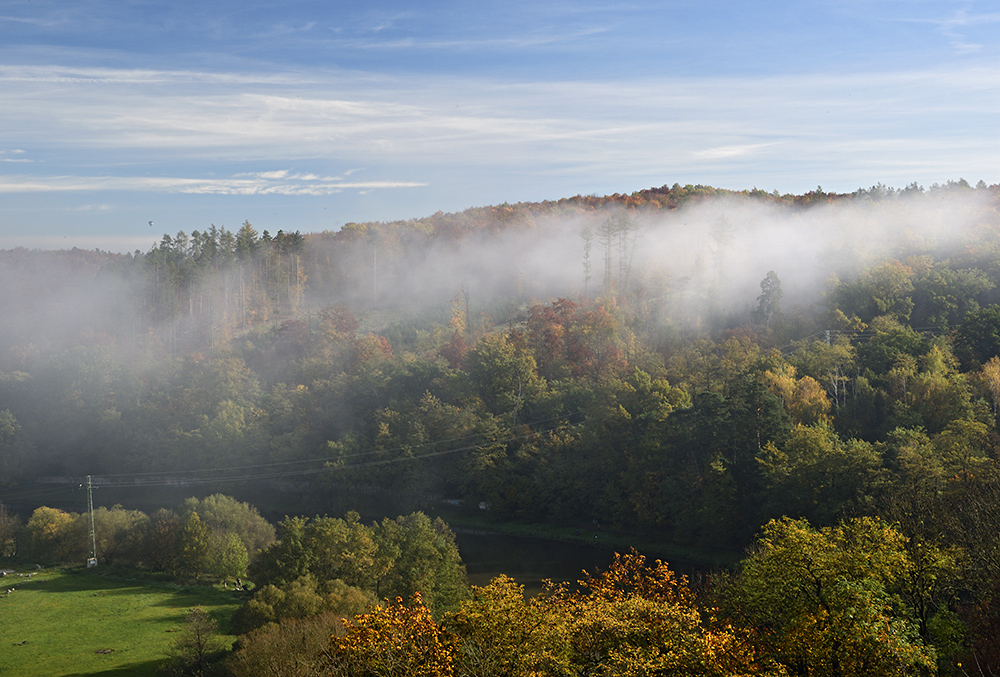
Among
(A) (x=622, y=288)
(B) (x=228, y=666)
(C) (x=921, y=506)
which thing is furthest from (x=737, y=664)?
(A) (x=622, y=288)

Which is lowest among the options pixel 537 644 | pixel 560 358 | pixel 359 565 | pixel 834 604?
pixel 359 565

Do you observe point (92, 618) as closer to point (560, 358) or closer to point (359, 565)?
point (359, 565)

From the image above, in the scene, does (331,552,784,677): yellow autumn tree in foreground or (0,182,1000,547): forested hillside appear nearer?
(331,552,784,677): yellow autumn tree in foreground

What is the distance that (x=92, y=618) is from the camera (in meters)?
44.1

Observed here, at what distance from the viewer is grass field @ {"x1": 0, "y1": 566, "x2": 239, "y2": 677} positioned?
3725 centimetres

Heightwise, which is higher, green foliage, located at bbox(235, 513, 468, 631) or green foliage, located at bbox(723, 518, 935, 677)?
green foliage, located at bbox(723, 518, 935, 677)

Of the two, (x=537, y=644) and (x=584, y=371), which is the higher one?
(x=537, y=644)

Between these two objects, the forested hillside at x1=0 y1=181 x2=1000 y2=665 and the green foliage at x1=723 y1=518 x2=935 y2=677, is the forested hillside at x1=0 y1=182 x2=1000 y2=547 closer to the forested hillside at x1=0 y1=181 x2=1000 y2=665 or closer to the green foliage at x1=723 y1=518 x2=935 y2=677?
the forested hillside at x1=0 y1=181 x2=1000 y2=665

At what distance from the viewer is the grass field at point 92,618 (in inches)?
1467

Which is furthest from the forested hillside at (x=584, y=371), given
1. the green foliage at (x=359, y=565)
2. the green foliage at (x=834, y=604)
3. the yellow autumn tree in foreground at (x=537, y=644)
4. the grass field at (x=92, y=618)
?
the grass field at (x=92, y=618)

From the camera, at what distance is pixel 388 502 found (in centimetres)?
7244

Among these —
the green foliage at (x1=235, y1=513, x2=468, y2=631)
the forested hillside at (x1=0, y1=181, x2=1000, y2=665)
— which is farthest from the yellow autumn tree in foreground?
the green foliage at (x1=235, y1=513, x2=468, y2=631)

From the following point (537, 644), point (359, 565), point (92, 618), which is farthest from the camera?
point (92, 618)

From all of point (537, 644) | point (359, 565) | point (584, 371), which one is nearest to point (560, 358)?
point (584, 371)
